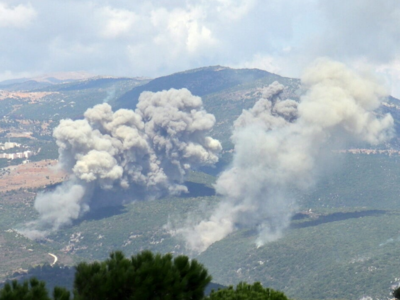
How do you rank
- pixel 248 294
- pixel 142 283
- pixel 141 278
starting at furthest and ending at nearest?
pixel 248 294, pixel 141 278, pixel 142 283

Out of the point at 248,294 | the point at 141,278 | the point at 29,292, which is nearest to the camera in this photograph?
the point at 29,292

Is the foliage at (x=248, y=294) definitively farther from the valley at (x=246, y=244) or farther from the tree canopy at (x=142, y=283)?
the valley at (x=246, y=244)

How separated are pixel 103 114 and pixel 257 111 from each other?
36716 millimetres

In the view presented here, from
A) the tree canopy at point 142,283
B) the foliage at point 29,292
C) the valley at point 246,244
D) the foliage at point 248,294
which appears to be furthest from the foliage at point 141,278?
Answer: the valley at point 246,244

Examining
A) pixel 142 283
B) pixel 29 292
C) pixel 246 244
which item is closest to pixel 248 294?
pixel 142 283

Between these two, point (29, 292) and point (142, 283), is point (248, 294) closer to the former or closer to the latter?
point (142, 283)

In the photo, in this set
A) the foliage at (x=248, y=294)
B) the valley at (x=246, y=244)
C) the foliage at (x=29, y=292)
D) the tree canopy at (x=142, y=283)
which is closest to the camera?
the foliage at (x=29, y=292)

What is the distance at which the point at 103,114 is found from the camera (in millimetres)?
167625

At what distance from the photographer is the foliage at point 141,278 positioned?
34531 mm

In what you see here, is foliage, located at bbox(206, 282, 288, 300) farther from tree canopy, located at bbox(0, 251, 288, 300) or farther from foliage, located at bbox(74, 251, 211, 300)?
foliage, located at bbox(74, 251, 211, 300)

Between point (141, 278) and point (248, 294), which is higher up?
point (141, 278)

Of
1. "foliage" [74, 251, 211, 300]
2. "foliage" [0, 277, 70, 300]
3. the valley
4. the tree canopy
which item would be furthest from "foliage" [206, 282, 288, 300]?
the valley

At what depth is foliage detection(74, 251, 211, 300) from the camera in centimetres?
3453

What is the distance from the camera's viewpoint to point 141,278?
35125mm
